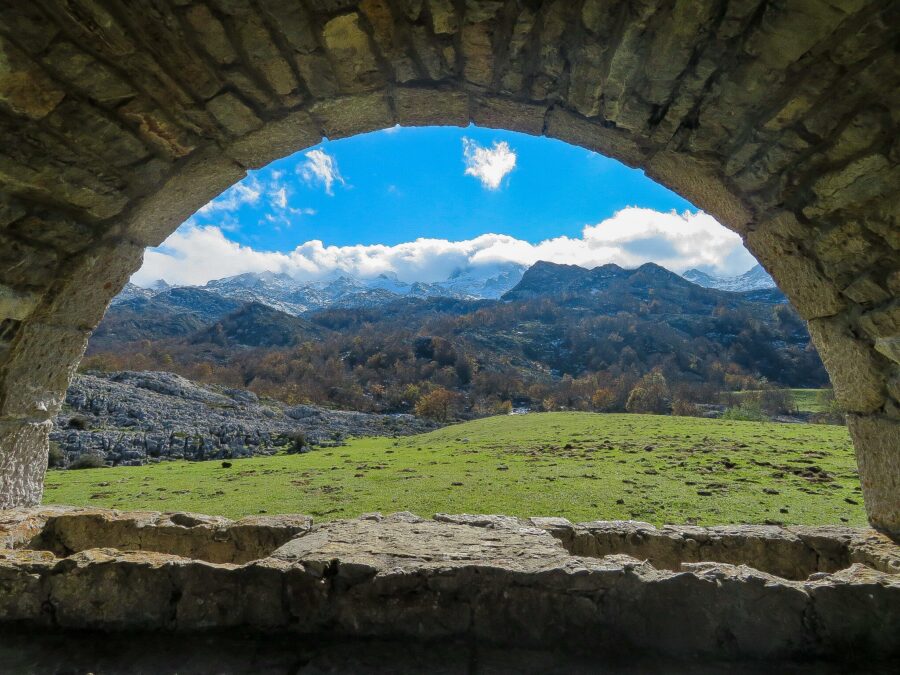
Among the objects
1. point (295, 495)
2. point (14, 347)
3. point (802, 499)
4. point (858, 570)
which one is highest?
point (14, 347)

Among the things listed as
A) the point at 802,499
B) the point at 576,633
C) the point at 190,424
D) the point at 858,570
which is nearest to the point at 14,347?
the point at 576,633

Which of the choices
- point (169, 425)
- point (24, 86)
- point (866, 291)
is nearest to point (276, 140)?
point (24, 86)

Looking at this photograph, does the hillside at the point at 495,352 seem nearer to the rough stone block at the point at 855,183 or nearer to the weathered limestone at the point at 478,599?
A: the weathered limestone at the point at 478,599

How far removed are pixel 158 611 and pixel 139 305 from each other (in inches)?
8680

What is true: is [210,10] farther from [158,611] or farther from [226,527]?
[226,527]

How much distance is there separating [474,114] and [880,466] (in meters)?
3.52

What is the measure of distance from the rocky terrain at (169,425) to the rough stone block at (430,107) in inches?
797

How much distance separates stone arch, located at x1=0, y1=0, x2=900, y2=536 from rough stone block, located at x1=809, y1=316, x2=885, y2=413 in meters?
0.01

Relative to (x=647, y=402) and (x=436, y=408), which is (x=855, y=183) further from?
(x=647, y=402)

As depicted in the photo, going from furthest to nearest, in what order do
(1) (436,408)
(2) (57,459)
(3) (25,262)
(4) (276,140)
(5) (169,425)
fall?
(1) (436,408)
(5) (169,425)
(2) (57,459)
(4) (276,140)
(3) (25,262)

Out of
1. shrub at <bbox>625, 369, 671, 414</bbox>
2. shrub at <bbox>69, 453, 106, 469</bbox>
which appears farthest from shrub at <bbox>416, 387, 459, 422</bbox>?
shrub at <bbox>69, 453, 106, 469</bbox>

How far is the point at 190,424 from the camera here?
88.6 ft

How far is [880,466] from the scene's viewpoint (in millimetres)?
3025

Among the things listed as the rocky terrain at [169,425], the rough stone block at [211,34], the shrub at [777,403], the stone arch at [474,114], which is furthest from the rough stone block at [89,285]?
the shrub at [777,403]
